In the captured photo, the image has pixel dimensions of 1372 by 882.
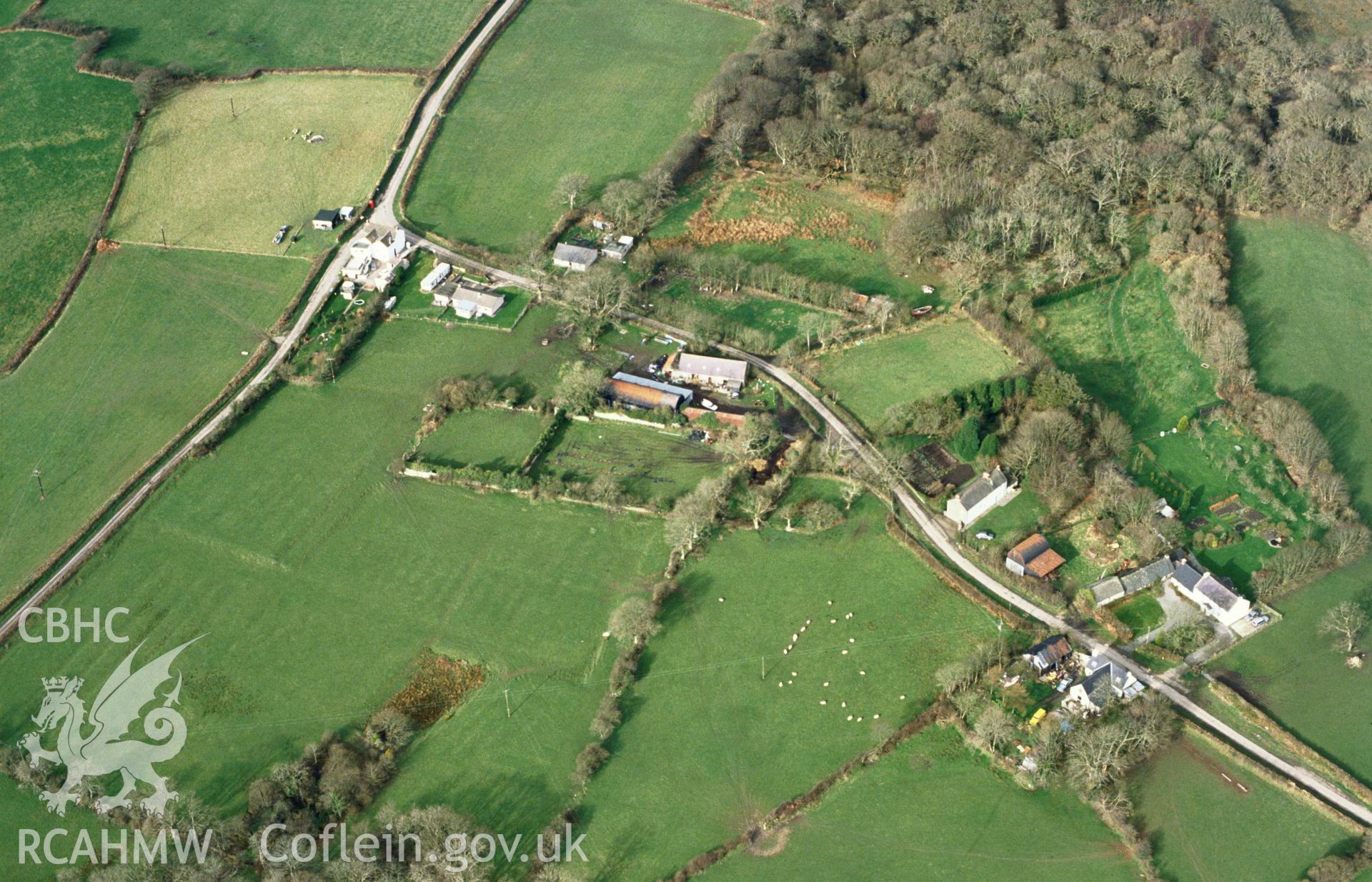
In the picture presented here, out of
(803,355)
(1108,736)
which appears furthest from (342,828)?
(803,355)

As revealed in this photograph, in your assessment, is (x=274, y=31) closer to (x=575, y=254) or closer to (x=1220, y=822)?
(x=575, y=254)

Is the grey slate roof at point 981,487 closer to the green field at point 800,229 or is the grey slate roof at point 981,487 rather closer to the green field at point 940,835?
the green field at point 940,835

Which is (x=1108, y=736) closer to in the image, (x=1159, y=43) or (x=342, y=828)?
(x=342, y=828)

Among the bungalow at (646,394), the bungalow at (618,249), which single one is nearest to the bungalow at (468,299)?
the bungalow at (618,249)

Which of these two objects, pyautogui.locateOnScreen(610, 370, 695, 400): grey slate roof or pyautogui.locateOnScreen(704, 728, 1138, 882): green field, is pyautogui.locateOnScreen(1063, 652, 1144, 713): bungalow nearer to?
pyautogui.locateOnScreen(704, 728, 1138, 882): green field

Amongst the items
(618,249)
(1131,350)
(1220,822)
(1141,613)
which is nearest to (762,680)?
(1141,613)

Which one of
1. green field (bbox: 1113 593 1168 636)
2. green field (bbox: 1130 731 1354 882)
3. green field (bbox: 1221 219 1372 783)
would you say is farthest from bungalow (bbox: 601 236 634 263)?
green field (bbox: 1130 731 1354 882)
